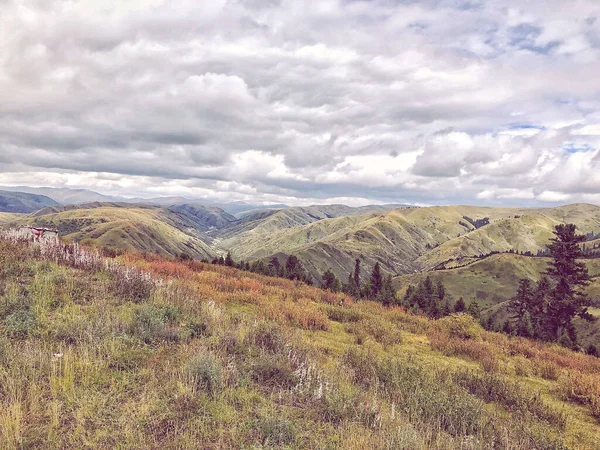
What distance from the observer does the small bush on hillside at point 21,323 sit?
750 cm

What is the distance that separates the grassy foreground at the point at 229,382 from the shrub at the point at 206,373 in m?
0.03

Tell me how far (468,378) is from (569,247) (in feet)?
127

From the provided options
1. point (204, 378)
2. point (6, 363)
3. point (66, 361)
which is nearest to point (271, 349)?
point (204, 378)

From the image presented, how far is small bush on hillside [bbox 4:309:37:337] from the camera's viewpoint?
7503mm

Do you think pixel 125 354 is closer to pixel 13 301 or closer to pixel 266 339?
pixel 266 339

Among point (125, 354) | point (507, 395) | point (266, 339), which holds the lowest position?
point (507, 395)

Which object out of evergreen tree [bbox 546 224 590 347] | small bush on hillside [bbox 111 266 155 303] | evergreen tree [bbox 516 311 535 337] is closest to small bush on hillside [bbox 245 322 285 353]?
small bush on hillside [bbox 111 266 155 303]

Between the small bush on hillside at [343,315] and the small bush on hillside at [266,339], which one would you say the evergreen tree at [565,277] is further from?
the small bush on hillside at [266,339]

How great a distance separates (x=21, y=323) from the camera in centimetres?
780

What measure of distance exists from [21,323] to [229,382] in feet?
17.1

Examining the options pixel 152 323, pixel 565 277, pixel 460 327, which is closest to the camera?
pixel 152 323

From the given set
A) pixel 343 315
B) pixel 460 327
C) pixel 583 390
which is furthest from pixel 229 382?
pixel 460 327

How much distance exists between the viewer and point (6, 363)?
6094 millimetres

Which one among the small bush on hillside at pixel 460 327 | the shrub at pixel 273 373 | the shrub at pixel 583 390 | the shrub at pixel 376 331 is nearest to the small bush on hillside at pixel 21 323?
the shrub at pixel 273 373
